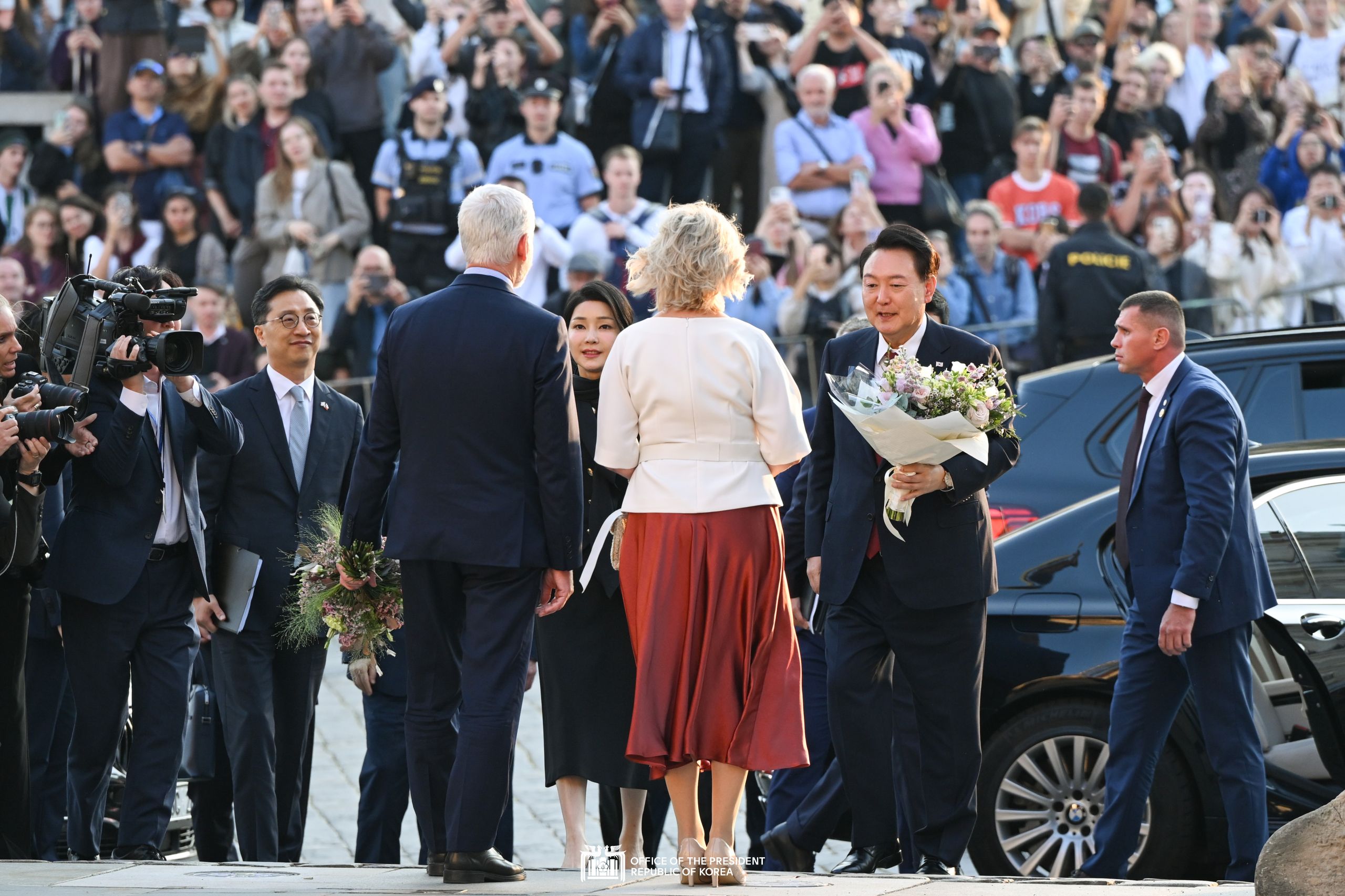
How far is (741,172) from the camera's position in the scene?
16.3m

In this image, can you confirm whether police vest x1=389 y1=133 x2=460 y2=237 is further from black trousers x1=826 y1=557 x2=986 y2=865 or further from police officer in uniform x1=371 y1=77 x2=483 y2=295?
black trousers x1=826 y1=557 x2=986 y2=865

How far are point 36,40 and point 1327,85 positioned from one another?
1194cm

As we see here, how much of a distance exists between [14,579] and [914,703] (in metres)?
3.28

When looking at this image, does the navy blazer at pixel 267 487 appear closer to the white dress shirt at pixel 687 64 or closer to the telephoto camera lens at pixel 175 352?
the telephoto camera lens at pixel 175 352

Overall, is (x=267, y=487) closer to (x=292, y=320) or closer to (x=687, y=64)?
(x=292, y=320)

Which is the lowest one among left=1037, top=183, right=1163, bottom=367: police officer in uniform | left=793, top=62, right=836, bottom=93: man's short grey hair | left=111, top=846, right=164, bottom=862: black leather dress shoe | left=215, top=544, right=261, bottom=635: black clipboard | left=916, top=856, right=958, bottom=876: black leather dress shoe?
left=916, top=856, right=958, bottom=876: black leather dress shoe

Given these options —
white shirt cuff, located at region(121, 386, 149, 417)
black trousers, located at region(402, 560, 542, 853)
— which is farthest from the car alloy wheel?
white shirt cuff, located at region(121, 386, 149, 417)

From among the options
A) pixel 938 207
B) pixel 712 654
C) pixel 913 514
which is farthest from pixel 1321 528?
pixel 938 207

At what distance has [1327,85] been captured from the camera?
58.5 ft

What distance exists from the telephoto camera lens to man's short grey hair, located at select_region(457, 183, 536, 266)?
3.81 feet

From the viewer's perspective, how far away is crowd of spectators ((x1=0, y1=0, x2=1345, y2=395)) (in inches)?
592

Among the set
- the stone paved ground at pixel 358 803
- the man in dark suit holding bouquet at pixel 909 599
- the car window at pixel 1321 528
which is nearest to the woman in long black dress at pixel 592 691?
the man in dark suit holding bouquet at pixel 909 599

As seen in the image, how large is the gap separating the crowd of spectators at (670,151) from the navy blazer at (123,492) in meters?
6.93

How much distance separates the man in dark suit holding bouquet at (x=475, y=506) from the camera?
5.81m
